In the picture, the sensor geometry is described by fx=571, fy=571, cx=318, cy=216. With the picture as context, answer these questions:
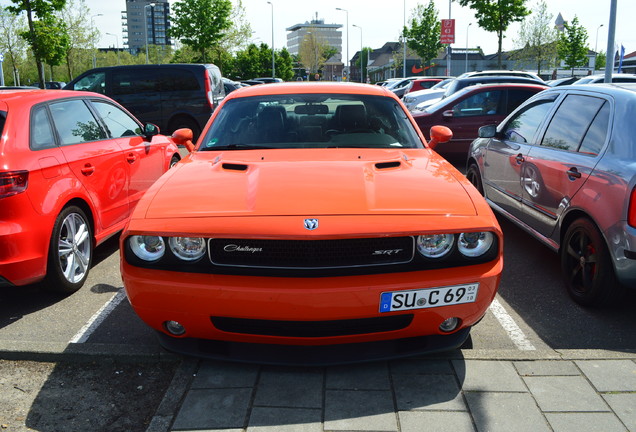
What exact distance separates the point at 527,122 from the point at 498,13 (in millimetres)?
27705

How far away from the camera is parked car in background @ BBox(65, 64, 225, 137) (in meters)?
13.6

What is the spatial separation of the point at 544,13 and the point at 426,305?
56834 mm

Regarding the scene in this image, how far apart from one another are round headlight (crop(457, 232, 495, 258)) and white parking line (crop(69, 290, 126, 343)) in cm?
243

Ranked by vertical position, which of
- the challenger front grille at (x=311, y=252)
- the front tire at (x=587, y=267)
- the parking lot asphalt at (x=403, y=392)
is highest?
the challenger front grille at (x=311, y=252)

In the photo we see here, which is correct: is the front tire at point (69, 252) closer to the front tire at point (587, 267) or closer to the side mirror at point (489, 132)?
the front tire at point (587, 267)

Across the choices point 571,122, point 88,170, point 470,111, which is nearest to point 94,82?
point 470,111

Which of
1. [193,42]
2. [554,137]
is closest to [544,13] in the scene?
[193,42]

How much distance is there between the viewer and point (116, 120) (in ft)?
18.9

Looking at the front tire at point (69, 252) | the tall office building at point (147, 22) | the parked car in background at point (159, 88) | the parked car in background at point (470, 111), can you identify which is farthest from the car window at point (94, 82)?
the tall office building at point (147, 22)

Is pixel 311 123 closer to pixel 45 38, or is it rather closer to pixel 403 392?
pixel 403 392

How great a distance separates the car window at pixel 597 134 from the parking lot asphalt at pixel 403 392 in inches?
60.9

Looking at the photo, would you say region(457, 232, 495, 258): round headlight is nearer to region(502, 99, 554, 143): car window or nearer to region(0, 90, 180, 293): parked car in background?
region(502, 99, 554, 143): car window

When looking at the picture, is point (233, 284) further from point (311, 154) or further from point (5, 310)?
point (5, 310)

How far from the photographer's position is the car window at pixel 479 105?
424 inches
